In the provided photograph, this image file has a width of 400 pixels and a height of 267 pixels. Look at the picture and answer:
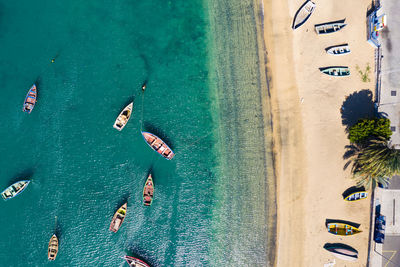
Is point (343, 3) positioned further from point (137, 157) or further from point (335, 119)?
point (137, 157)

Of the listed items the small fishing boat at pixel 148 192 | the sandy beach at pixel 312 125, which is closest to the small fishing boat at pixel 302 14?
the sandy beach at pixel 312 125

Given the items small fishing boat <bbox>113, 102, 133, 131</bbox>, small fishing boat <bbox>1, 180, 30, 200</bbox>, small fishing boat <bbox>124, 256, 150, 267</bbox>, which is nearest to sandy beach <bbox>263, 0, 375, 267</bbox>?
small fishing boat <bbox>124, 256, 150, 267</bbox>

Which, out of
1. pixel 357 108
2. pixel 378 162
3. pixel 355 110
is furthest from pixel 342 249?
pixel 357 108

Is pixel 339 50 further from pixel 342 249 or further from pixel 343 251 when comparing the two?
pixel 343 251

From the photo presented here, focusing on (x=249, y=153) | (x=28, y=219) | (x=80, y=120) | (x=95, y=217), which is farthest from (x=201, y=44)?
(x=28, y=219)

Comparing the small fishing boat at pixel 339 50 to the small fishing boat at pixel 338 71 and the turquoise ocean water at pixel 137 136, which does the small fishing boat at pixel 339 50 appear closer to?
the small fishing boat at pixel 338 71
